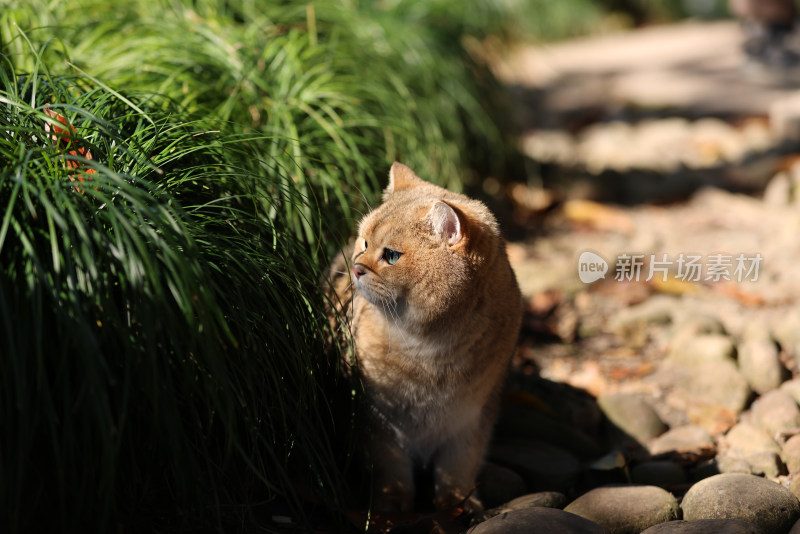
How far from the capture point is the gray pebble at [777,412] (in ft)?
8.84

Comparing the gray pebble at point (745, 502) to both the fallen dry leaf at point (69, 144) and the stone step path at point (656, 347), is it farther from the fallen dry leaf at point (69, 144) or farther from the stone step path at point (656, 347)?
the fallen dry leaf at point (69, 144)

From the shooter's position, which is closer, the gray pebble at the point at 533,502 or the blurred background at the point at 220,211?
the blurred background at the point at 220,211

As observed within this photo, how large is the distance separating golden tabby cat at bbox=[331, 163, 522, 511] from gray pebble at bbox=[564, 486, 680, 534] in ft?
1.18

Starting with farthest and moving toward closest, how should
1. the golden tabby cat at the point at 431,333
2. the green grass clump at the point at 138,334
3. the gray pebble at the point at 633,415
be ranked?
the gray pebble at the point at 633,415
the golden tabby cat at the point at 431,333
the green grass clump at the point at 138,334

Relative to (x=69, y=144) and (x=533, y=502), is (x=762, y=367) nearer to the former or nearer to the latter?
(x=533, y=502)

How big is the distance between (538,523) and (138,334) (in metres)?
1.10

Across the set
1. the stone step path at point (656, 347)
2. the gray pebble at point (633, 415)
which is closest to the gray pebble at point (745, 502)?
the stone step path at point (656, 347)

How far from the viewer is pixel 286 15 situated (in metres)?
3.88

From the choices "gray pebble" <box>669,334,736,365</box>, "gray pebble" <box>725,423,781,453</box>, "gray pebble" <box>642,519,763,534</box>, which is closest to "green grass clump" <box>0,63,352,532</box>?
"gray pebble" <box>642,519,763,534</box>

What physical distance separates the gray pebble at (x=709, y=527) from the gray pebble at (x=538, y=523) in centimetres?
16

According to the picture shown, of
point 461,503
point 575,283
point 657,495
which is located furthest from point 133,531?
point 575,283

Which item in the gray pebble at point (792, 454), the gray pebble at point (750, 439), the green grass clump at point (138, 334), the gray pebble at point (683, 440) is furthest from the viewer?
the gray pebble at point (683, 440)

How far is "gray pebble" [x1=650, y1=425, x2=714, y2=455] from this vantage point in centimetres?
276

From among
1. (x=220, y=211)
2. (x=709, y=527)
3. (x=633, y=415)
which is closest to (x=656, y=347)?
(x=633, y=415)
